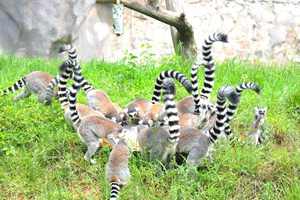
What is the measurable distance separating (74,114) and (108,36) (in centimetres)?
554

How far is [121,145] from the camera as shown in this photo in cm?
434

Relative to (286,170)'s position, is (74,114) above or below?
above

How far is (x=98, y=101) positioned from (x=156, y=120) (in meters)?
0.53

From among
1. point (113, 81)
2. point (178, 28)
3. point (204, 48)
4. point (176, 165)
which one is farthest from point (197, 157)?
point (178, 28)

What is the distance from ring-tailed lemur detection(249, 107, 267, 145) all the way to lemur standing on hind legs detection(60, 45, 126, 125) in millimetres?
878

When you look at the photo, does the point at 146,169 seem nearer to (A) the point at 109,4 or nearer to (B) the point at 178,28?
(B) the point at 178,28

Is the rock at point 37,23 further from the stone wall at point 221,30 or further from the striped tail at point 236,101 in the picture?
the striped tail at point 236,101

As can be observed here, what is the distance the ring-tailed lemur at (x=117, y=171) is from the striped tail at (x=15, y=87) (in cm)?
154

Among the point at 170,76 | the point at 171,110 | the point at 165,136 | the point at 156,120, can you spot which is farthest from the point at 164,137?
the point at 170,76

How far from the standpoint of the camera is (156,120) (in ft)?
15.8

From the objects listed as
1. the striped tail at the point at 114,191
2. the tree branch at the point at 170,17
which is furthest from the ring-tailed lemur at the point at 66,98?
the tree branch at the point at 170,17

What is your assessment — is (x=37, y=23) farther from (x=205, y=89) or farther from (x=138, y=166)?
(x=138, y=166)

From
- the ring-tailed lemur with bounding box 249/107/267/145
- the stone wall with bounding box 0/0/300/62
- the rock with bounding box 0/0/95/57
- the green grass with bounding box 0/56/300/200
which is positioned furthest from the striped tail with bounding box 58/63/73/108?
the stone wall with bounding box 0/0/300/62

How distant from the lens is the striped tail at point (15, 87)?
5554 mm
